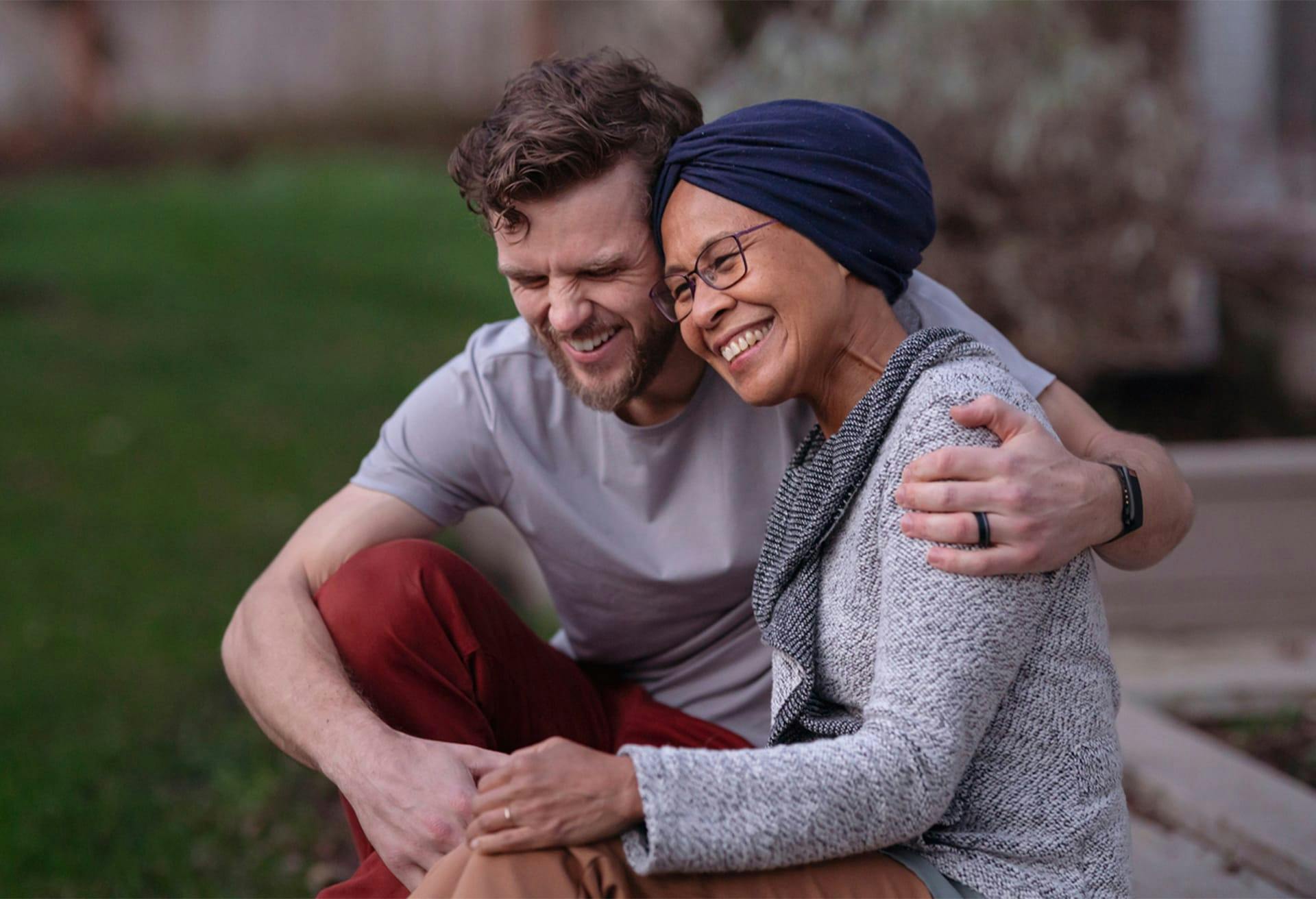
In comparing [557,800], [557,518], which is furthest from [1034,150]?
[557,800]

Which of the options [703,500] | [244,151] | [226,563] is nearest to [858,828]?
[703,500]

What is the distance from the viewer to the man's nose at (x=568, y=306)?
7.78 ft

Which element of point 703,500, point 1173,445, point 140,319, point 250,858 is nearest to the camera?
point 703,500

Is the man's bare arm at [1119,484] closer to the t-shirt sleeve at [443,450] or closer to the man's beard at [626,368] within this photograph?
the man's beard at [626,368]

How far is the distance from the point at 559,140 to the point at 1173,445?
3313mm

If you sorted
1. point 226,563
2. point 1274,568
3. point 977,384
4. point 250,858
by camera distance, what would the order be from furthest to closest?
point 226,563
point 1274,568
point 250,858
point 977,384

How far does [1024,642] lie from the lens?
1751 millimetres

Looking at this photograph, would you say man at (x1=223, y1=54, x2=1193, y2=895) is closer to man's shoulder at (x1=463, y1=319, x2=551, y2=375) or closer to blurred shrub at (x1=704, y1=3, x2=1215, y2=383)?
man's shoulder at (x1=463, y1=319, x2=551, y2=375)

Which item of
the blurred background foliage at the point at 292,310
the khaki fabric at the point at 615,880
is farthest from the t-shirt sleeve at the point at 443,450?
the khaki fabric at the point at 615,880

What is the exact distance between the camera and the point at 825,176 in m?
1.99

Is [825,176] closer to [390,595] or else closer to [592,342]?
[592,342]

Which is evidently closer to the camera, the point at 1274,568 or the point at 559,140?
the point at 559,140

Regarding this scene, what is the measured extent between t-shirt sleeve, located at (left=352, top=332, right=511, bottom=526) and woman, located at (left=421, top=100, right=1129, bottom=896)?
52 cm

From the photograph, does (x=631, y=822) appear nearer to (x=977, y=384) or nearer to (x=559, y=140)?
(x=977, y=384)
